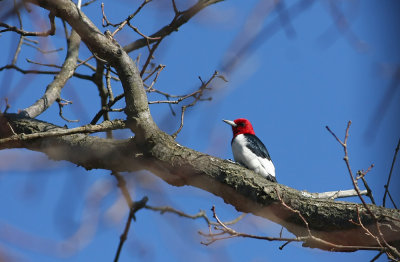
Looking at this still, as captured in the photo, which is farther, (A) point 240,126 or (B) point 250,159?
(A) point 240,126

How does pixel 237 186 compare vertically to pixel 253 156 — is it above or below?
below

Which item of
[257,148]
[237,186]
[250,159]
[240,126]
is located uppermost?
[240,126]

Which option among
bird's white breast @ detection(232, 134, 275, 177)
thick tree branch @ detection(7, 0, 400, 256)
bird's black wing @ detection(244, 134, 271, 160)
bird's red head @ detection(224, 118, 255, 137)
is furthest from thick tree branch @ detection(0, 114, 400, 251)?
bird's red head @ detection(224, 118, 255, 137)

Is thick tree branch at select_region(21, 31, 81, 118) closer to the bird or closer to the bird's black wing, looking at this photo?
the bird

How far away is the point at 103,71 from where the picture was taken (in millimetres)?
5766

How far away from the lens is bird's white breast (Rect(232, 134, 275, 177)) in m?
5.50

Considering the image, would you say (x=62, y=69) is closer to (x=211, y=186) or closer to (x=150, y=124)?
(x=150, y=124)

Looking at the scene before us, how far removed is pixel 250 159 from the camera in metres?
5.69

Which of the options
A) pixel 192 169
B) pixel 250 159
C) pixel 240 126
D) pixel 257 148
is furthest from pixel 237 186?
pixel 240 126

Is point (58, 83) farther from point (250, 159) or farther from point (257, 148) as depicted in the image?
point (257, 148)

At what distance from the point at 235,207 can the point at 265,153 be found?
2106 millimetres

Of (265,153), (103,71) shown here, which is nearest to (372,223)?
(265,153)

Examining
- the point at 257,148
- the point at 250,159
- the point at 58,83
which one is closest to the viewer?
the point at 58,83

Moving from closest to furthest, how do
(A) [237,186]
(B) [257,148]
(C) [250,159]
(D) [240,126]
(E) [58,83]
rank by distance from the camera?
(A) [237,186] < (E) [58,83] < (C) [250,159] < (B) [257,148] < (D) [240,126]
